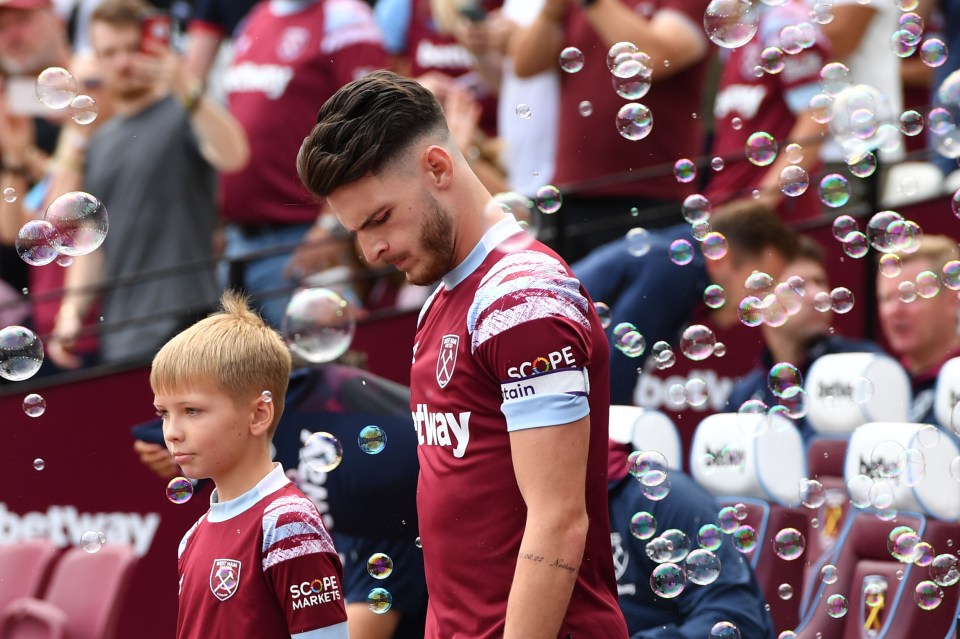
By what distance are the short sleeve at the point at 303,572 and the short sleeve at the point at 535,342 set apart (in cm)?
61

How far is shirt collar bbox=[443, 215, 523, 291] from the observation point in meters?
2.58

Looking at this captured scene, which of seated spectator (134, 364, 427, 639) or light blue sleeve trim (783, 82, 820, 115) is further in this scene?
light blue sleeve trim (783, 82, 820, 115)

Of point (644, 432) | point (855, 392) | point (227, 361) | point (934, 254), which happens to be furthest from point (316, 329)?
point (934, 254)

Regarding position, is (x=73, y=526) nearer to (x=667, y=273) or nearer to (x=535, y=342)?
(x=667, y=273)

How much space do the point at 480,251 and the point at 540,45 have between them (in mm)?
3071

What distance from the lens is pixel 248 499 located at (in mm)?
2955

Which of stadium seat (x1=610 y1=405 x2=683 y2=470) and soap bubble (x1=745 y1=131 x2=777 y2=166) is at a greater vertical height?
soap bubble (x1=745 y1=131 x2=777 y2=166)

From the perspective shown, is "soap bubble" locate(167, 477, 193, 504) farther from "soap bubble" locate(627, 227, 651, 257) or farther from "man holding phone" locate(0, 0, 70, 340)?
"man holding phone" locate(0, 0, 70, 340)

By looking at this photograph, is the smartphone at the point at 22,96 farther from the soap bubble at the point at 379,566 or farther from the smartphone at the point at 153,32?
the soap bubble at the point at 379,566

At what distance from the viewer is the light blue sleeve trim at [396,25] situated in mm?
6656

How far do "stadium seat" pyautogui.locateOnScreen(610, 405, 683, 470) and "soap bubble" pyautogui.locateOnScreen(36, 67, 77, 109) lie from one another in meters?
1.86

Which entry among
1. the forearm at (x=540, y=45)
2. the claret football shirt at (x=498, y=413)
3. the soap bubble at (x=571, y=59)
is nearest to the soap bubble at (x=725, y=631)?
the claret football shirt at (x=498, y=413)

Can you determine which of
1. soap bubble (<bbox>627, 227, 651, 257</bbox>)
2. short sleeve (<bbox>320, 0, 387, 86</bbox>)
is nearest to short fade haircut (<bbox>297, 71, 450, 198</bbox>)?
soap bubble (<bbox>627, 227, 651, 257</bbox>)

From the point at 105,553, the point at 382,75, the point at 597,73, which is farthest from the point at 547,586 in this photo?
the point at 597,73
